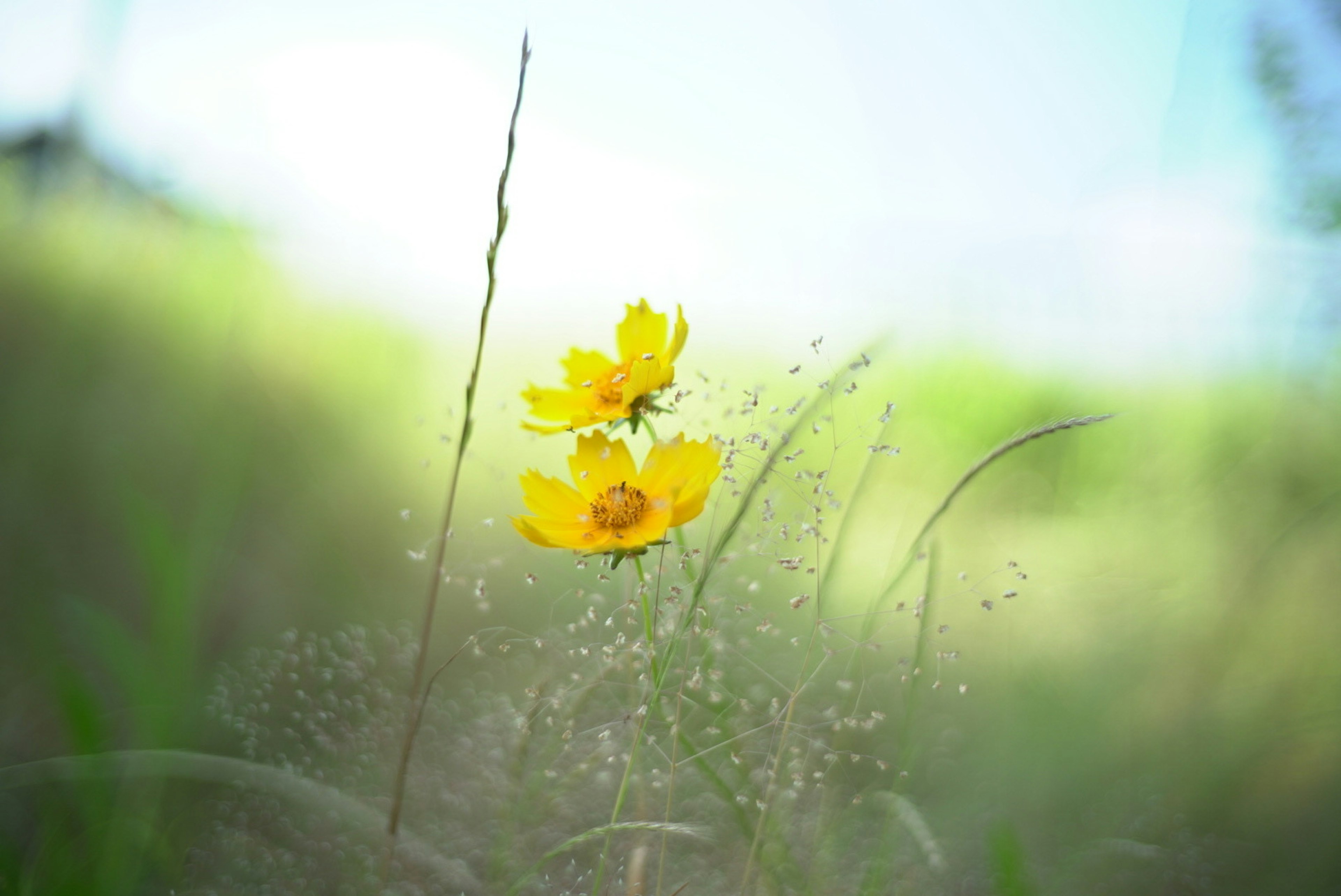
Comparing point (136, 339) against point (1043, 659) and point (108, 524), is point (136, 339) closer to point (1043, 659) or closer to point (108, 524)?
point (108, 524)

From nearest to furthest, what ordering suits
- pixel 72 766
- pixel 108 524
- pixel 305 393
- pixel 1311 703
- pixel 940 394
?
pixel 72 766 < pixel 1311 703 < pixel 108 524 < pixel 940 394 < pixel 305 393

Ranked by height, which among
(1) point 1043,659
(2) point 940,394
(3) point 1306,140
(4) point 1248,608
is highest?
(3) point 1306,140

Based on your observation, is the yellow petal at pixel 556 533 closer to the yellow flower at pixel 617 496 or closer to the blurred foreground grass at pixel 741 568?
the yellow flower at pixel 617 496

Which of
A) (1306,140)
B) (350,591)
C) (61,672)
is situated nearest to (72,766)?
(61,672)

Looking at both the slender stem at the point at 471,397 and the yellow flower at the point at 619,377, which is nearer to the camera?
the slender stem at the point at 471,397

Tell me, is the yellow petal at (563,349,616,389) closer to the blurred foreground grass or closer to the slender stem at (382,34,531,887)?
the blurred foreground grass

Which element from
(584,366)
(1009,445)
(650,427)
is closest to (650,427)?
(650,427)

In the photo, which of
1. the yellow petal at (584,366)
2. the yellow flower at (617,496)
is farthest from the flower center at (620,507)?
the yellow petal at (584,366)

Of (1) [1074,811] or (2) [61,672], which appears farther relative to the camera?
(1) [1074,811]

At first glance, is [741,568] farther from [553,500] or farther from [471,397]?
[471,397]
